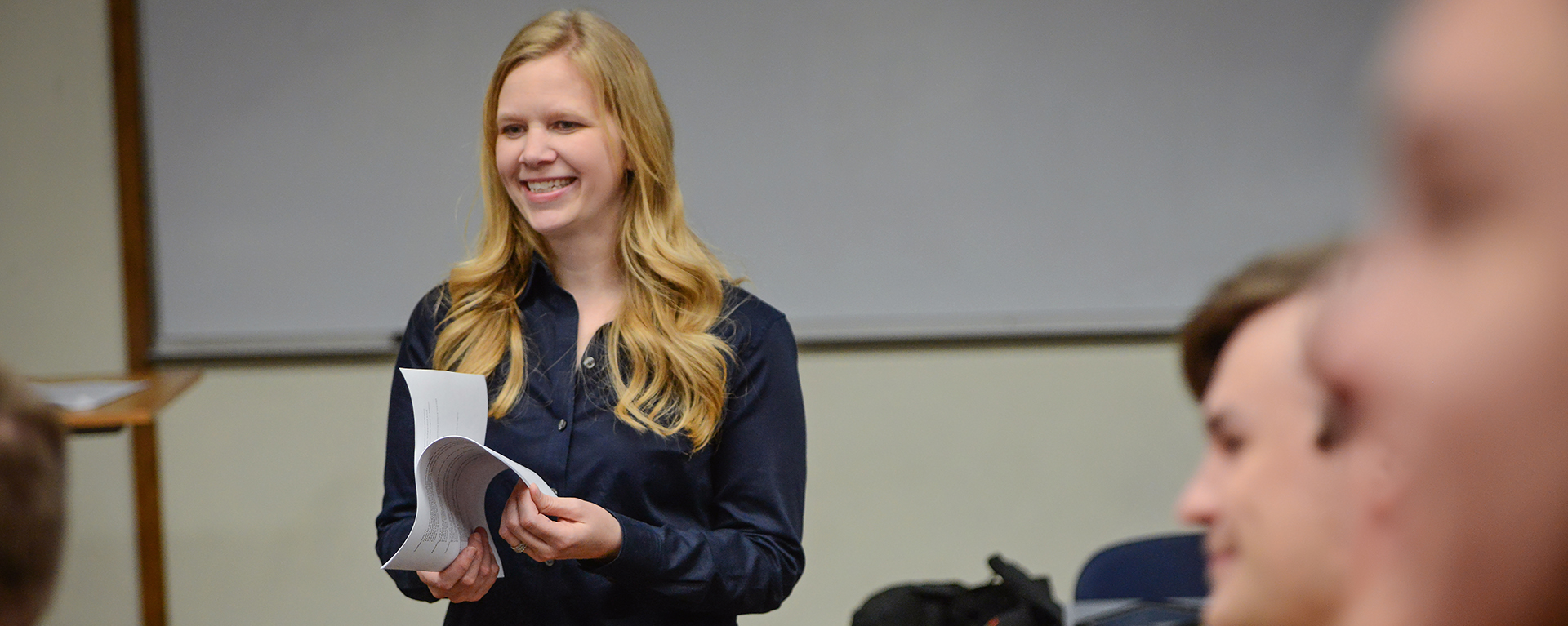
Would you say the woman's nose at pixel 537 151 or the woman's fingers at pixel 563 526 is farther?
the woman's nose at pixel 537 151

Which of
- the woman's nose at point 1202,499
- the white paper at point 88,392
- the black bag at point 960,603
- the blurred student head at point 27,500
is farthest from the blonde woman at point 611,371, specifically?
the white paper at point 88,392

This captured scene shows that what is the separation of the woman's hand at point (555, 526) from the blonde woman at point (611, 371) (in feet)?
0.17

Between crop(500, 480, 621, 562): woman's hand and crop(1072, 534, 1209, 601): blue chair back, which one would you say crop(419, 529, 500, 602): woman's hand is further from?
crop(1072, 534, 1209, 601): blue chair back

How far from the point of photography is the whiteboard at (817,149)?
2.97 metres

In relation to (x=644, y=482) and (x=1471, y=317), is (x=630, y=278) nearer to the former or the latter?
(x=644, y=482)

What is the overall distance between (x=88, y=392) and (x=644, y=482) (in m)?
1.60

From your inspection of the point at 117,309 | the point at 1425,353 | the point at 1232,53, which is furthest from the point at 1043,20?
the point at 1425,353

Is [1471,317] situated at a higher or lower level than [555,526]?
higher

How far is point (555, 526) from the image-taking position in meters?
1.22

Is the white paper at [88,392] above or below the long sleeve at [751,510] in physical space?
below

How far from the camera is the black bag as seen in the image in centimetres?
181

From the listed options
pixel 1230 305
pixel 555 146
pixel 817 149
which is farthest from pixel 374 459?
pixel 1230 305

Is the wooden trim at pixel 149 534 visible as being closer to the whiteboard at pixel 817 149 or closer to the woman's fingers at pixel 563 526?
the whiteboard at pixel 817 149

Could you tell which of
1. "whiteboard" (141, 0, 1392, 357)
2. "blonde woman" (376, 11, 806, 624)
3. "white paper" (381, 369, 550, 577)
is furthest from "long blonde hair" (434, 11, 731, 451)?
"whiteboard" (141, 0, 1392, 357)
